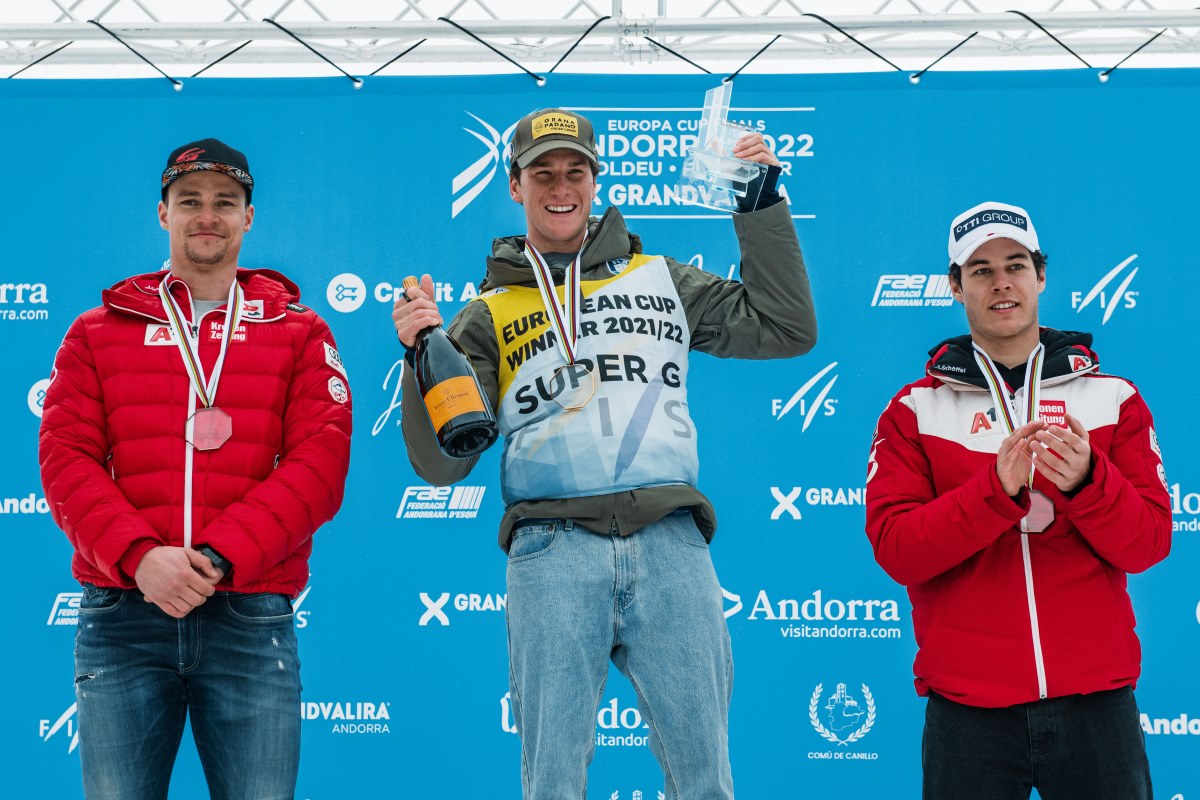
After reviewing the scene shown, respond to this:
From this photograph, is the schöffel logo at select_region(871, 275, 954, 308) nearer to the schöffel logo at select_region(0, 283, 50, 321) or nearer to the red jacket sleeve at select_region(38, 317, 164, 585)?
the red jacket sleeve at select_region(38, 317, 164, 585)

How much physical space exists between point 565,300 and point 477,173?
1.47m

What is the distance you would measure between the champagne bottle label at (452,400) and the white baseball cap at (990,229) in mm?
1021

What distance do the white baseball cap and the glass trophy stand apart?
0.43 meters

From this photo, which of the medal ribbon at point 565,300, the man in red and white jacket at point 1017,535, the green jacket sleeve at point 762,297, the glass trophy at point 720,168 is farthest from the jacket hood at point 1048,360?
the medal ribbon at point 565,300

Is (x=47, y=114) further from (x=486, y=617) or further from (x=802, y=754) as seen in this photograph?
(x=802, y=754)

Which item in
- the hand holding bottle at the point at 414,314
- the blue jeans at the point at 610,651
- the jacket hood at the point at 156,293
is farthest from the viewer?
the jacket hood at the point at 156,293

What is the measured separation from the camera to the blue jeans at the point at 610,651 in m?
1.86

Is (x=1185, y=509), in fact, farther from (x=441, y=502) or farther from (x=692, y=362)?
(x=441, y=502)

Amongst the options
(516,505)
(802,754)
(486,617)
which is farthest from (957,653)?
(486,617)

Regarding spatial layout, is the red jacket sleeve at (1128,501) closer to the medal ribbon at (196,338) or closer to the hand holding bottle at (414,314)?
the hand holding bottle at (414,314)

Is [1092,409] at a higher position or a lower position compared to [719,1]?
lower

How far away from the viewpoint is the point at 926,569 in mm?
2023

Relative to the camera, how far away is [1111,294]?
333 cm

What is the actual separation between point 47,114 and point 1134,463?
10.7 ft
